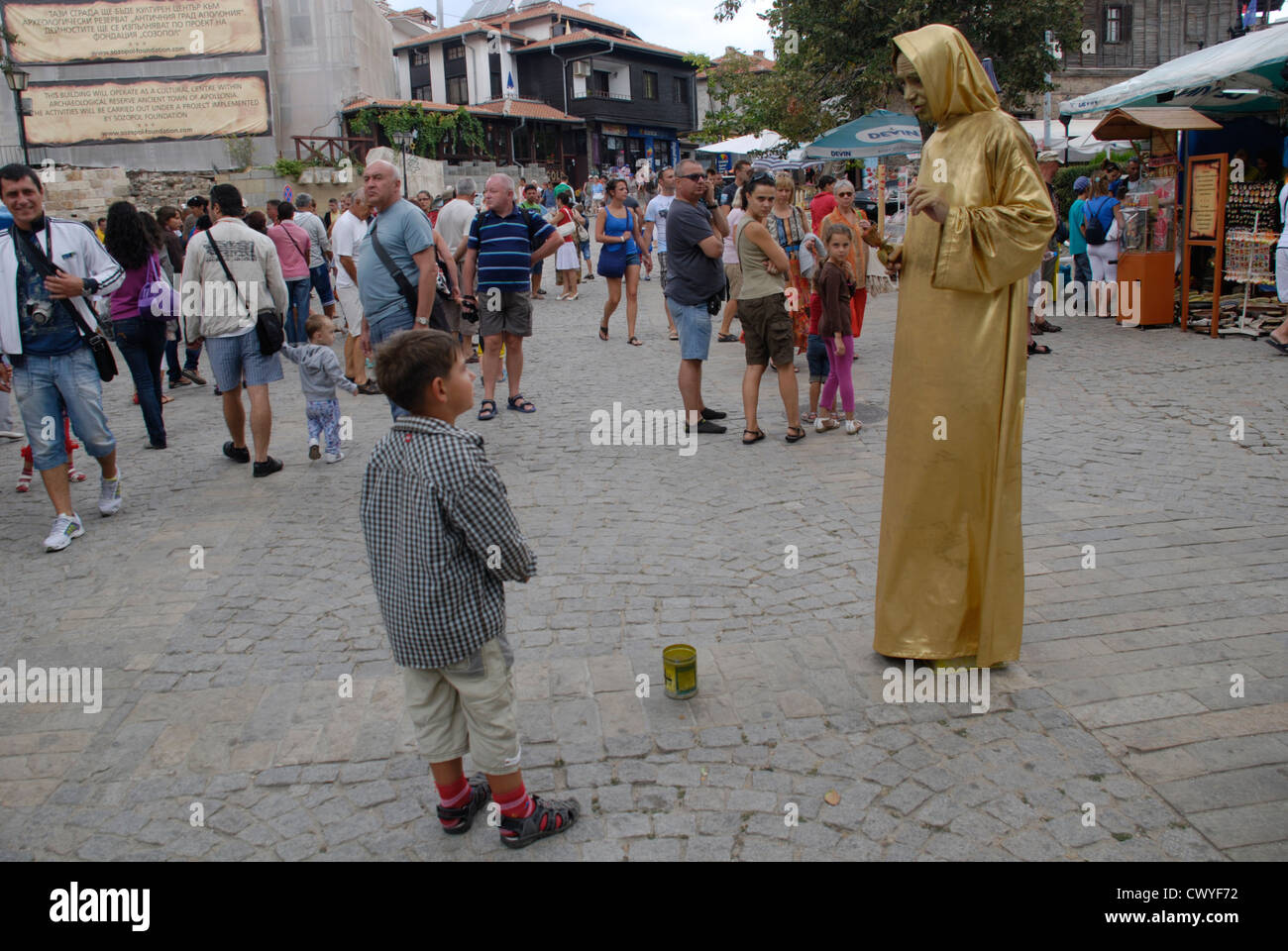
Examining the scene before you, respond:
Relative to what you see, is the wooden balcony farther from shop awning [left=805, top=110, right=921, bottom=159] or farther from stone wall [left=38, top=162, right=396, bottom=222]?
shop awning [left=805, top=110, right=921, bottom=159]

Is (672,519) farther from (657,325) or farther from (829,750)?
(657,325)

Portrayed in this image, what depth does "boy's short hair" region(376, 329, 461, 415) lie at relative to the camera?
274cm

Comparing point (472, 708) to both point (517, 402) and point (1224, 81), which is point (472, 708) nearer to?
point (517, 402)

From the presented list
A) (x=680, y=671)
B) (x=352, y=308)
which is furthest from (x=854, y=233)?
(x=680, y=671)

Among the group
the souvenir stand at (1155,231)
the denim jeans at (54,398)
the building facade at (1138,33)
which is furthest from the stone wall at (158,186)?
the building facade at (1138,33)

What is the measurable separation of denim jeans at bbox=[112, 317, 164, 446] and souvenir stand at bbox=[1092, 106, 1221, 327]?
10.9 metres

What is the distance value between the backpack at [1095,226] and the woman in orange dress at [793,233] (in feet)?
18.3

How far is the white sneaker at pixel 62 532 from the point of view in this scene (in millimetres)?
5781

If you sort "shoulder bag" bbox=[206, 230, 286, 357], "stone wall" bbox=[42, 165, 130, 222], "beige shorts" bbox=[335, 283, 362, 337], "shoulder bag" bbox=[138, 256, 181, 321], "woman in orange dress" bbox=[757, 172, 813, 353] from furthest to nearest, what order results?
1. "stone wall" bbox=[42, 165, 130, 222]
2. "beige shorts" bbox=[335, 283, 362, 337]
3. "woman in orange dress" bbox=[757, 172, 813, 353]
4. "shoulder bag" bbox=[138, 256, 181, 321]
5. "shoulder bag" bbox=[206, 230, 286, 357]

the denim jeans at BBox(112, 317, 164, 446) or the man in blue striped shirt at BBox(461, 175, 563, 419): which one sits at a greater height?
the man in blue striped shirt at BBox(461, 175, 563, 419)

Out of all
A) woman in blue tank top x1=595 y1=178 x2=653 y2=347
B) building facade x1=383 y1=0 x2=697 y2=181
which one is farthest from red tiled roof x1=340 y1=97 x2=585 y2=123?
woman in blue tank top x1=595 y1=178 x2=653 y2=347

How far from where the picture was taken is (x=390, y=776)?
332cm

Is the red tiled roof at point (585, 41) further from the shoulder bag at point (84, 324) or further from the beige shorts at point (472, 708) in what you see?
the beige shorts at point (472, 708)

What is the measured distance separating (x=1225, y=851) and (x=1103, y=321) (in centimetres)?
1134
